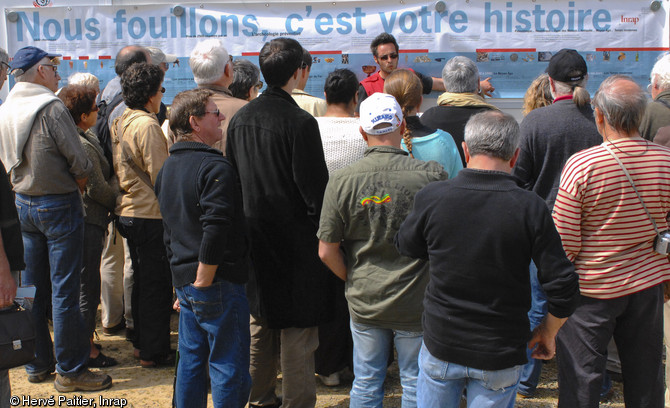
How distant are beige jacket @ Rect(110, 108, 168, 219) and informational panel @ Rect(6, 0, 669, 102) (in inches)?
69.2

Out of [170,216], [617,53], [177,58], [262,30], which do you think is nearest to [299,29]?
[262,30]

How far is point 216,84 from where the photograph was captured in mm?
3889

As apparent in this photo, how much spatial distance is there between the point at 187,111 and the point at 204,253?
0.70 m

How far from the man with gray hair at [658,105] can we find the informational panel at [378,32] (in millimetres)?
1443

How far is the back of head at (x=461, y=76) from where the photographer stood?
4156mm

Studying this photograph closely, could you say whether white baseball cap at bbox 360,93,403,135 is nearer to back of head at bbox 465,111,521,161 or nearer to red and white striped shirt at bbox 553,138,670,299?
back of head at bbox 465,111,521,161

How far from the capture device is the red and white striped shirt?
9.17ft

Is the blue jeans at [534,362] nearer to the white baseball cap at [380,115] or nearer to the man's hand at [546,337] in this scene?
the man's hand at [546,337]

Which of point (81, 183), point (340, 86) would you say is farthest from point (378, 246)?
point (81, 183)

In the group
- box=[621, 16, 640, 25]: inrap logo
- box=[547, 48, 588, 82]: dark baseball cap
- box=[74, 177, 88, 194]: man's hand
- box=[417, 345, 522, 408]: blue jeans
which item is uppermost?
box=[621, 16, 640, 25]: inrap logo

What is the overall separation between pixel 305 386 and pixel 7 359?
1.49m

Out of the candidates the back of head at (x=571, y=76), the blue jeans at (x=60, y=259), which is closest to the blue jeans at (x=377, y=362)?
the back of head at (x=571, y=76)

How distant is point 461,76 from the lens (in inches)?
164

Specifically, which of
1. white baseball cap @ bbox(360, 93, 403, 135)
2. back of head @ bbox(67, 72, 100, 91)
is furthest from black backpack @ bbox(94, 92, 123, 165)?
white baseball cap @ bbox(360, 93, 403, 135)
